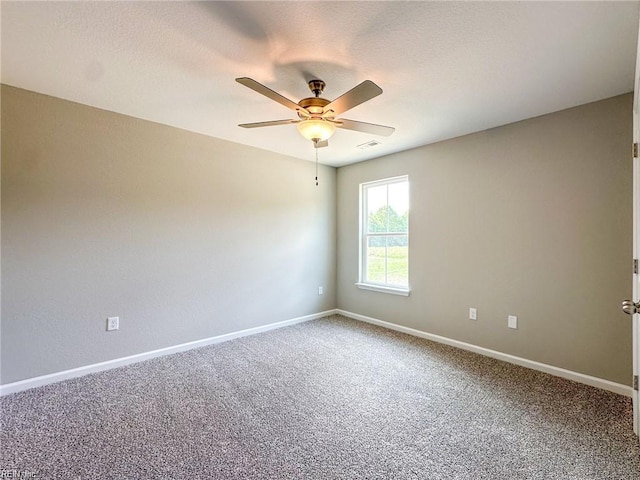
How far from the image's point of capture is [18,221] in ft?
7.79

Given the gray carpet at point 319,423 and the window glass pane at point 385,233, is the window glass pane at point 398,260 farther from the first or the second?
the gray carpet at point 319,423

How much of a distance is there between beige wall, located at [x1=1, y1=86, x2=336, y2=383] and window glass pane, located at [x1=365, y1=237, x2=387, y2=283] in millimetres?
1075

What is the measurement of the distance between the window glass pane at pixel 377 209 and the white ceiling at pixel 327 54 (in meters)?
1.55

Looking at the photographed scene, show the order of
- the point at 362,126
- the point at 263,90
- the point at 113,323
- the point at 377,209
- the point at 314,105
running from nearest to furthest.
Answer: the point at 263,90
the point at 314,105
the point at 362,126
the point at 113,323
the point at 377,209

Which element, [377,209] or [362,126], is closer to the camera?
[362,126]

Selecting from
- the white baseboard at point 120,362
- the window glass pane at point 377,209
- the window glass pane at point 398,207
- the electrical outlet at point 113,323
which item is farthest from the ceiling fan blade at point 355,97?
the white baseboard at point 120,362

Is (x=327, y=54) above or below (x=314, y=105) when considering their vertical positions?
above

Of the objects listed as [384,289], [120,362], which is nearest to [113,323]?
[120,362]

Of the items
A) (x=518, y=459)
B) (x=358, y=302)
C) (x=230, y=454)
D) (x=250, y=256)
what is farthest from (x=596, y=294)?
(x=250, y=256)

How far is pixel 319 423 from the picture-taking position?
6.50 feet

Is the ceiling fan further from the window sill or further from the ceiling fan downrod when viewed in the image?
the window sill

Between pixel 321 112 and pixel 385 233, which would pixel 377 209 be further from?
pixel 321 112

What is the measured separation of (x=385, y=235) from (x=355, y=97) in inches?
103

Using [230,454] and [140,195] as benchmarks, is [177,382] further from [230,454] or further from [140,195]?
[140,195]
